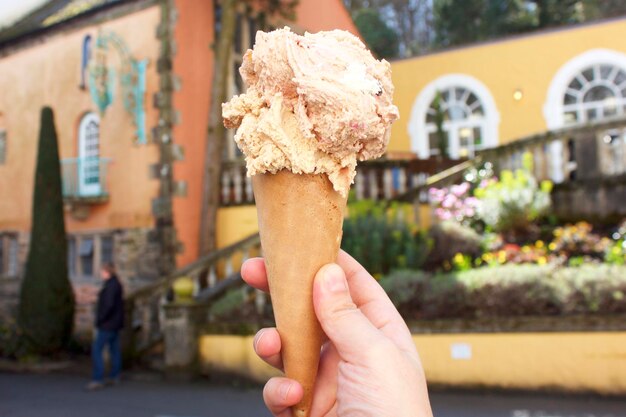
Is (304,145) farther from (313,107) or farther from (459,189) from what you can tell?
(459,189)

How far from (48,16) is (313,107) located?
18296 mm

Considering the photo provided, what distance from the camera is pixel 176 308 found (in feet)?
31.0

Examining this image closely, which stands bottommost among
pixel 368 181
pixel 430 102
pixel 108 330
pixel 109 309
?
pixel 108 330

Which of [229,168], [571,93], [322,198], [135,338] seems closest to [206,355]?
[135,338]

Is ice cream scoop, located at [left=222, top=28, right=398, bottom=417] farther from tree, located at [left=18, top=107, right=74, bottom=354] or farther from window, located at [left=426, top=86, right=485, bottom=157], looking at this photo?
window, located at [left=426, top=86, right=485, bottom=157]

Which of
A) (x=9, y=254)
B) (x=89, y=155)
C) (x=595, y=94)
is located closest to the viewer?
(x=89, y=155)

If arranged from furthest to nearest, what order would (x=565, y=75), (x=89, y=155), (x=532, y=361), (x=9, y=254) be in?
(x=565, y=75)
(x=9, y=254)
(x=89, y=155)
(x=532, y=361)

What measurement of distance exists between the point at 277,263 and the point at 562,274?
6726mm

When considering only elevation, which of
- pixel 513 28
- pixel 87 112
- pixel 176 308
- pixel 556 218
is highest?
pixel 513 28

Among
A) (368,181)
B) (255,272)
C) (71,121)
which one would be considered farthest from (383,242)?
(71,121)

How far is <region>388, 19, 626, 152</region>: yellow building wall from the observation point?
17828 millimetres

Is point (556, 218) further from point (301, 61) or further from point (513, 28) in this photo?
point (513, 28)

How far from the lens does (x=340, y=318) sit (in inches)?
84.2

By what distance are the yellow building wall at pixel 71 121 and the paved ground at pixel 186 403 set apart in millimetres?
4689
